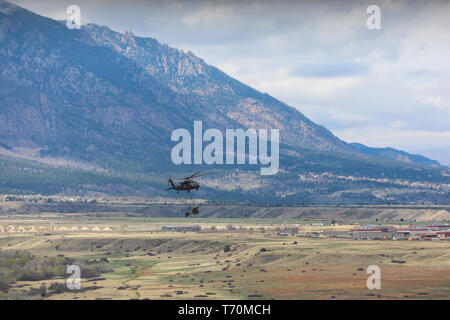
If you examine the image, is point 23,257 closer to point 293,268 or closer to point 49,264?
point 49,264

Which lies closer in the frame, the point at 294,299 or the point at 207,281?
the point at 294,299

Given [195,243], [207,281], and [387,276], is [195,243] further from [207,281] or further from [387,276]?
[387,276]
